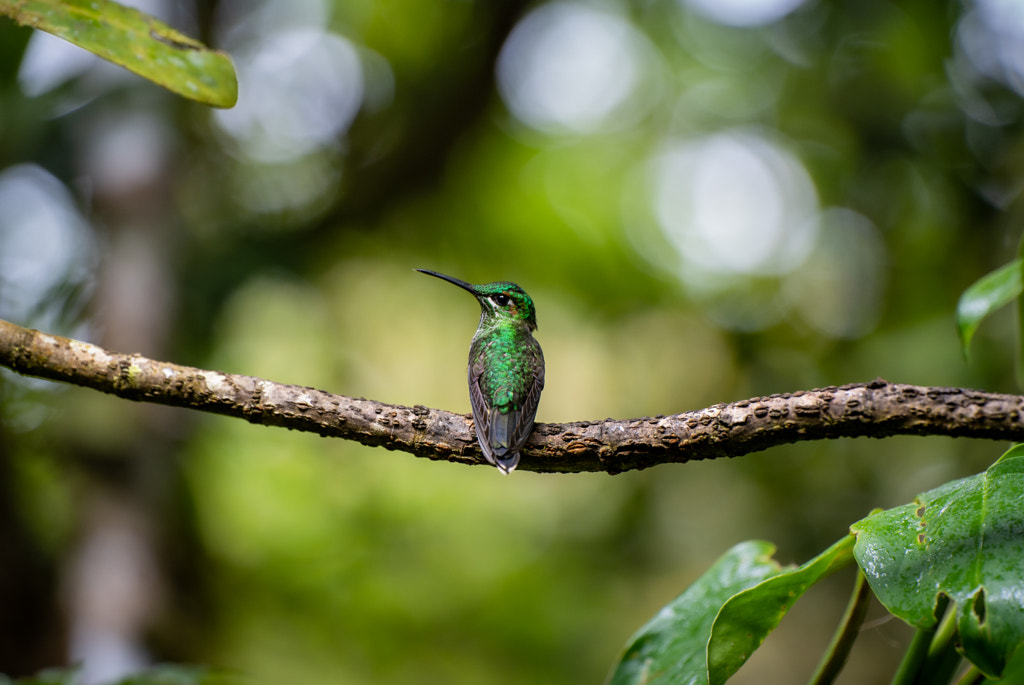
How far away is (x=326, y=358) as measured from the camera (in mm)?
6844

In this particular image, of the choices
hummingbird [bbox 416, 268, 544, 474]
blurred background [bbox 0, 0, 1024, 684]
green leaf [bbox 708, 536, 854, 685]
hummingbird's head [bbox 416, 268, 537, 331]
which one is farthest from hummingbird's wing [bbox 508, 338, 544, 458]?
blurred background [bbox 0, 0, 1024, 684]

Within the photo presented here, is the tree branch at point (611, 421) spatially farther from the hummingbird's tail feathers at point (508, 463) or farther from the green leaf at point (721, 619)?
the green leaf at point (721, 619)

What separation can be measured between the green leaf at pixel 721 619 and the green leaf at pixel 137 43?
152 cm

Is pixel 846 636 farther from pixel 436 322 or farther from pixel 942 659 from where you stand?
pixel 436 322

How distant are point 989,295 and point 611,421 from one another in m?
1.03

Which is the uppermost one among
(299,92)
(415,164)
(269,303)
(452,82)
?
(299,92)

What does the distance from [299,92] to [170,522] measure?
4.75 meters

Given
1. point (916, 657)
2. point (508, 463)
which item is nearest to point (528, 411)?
point (508, 463)

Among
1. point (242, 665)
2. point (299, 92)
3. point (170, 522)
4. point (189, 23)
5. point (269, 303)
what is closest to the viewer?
point (170, 522)

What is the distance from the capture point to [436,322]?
7.83m

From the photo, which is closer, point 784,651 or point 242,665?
point 242,665

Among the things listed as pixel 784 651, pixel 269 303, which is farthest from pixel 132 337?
pixel 784 651

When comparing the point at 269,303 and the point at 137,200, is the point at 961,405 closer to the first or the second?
the point at 137,200

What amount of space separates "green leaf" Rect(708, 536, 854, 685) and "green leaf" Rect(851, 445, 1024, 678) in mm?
119
